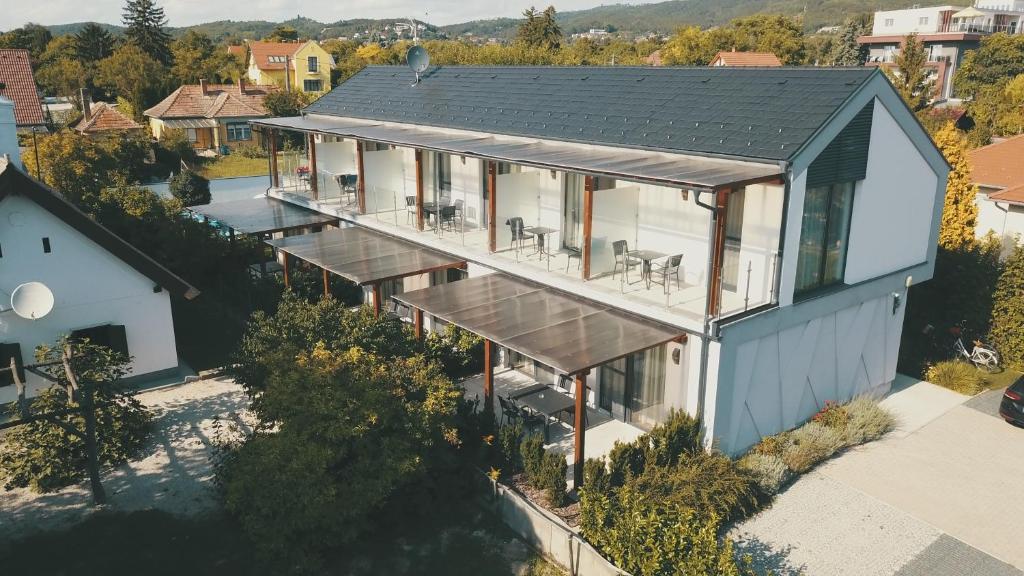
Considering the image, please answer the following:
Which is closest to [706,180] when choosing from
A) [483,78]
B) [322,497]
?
[322,497]

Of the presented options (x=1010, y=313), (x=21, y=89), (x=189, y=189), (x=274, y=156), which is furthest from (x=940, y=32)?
(x=21, y=89)

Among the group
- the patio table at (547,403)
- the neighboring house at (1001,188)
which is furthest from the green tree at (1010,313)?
the patio table at (547,403)

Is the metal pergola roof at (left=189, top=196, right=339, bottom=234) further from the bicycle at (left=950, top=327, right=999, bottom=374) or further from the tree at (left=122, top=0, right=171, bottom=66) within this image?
the tree at (left=122, top=0, right=171, bottom=66)

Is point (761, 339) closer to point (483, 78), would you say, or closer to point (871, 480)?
point (871, 480)

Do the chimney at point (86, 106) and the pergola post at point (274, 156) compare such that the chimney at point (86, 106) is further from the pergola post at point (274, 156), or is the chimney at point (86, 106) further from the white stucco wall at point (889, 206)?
the white stucco wall at point (889, 206)

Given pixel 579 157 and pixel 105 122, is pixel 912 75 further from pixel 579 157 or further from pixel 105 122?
pixel 105 122
